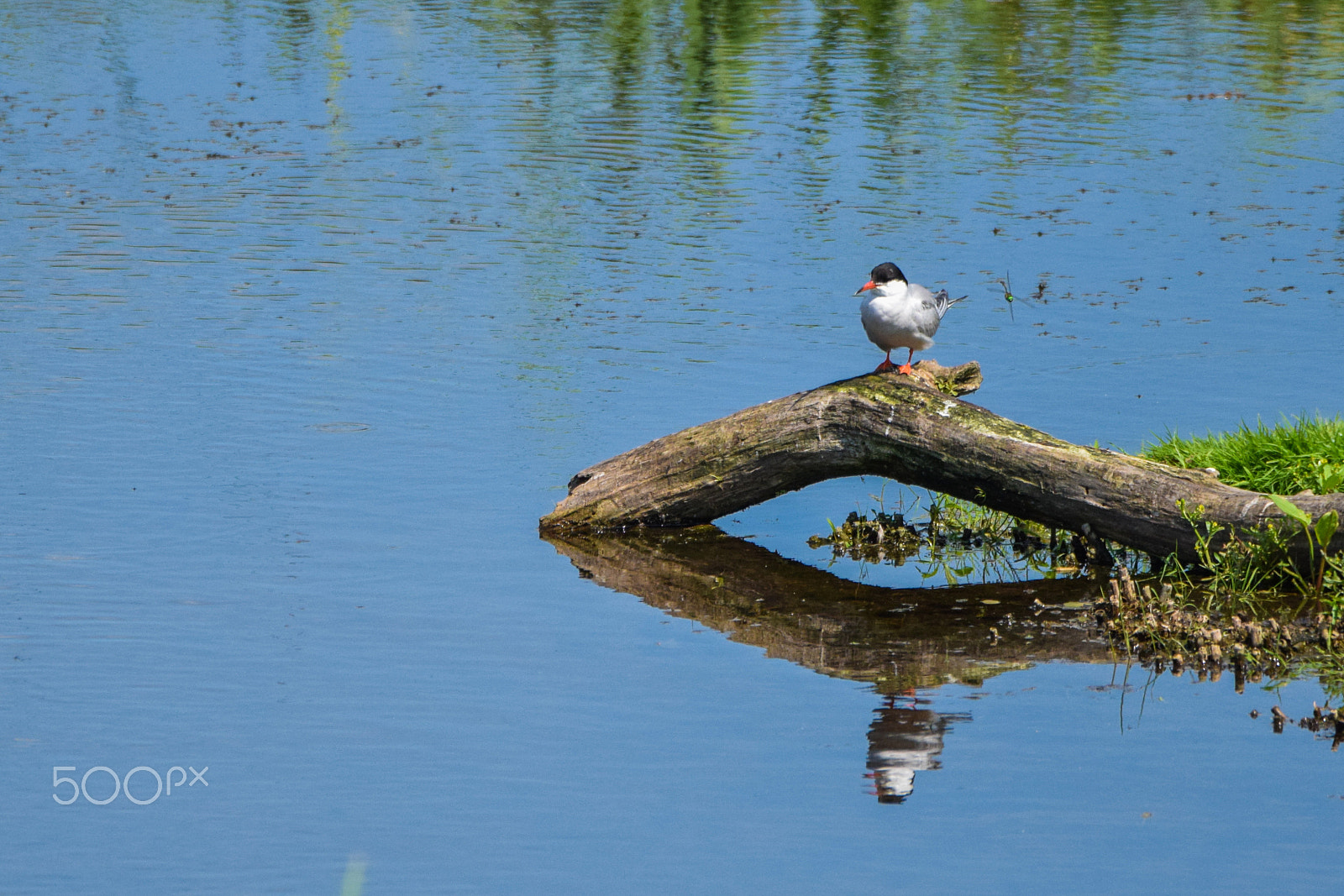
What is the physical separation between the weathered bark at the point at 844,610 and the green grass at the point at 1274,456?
1092 millimetres

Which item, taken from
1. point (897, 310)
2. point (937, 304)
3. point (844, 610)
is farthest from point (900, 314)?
point (844, 610)

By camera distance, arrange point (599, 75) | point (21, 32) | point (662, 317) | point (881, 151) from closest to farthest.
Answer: point (662, 317)
point (881, 151)
point (599, 75)
point (21, 32)

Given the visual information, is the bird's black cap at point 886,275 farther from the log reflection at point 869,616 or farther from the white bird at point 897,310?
the log reflection at point 869,616

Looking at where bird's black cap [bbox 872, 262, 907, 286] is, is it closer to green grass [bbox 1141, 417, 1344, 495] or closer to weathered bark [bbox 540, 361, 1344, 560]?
weathered bark [bbox 540, 361, 1344, 560]

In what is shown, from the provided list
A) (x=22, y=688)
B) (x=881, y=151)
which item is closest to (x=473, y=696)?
(x=22, y=688)

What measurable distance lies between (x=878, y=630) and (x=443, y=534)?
2.74m

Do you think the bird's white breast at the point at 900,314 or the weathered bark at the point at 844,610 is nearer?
the weathered bark at the point at 844,610

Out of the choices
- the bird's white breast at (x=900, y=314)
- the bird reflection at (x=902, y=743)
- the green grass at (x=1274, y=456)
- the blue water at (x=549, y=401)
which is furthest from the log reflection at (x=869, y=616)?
the bird's white breast at (x=900, y=314)

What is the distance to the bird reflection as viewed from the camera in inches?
256

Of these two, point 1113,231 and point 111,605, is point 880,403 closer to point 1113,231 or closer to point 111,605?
point 111,605

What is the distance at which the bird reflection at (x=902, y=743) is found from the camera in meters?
6.51

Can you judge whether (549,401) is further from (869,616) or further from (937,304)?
(869,616)

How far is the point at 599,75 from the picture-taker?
25250mm

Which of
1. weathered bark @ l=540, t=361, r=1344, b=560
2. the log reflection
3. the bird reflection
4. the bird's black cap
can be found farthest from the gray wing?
the bird reflection
